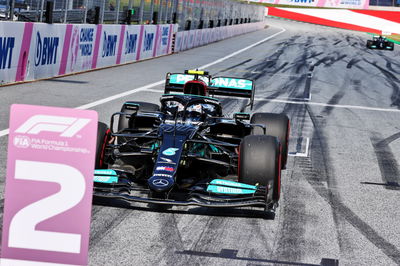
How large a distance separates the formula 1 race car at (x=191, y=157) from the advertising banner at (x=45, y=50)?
26.9 feet

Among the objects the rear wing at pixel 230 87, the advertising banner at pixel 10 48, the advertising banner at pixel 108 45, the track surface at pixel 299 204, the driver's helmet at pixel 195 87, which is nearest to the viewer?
the track surface at pixel 299 204

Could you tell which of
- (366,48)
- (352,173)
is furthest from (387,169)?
(366,48)

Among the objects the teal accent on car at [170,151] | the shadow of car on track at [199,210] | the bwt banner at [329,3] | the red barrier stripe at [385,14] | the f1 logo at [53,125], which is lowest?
the shadow of car on track at [199,210]

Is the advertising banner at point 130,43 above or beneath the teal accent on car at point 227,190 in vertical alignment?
above

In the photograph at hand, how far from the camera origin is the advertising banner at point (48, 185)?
379cm

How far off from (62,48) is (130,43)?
7.25 m

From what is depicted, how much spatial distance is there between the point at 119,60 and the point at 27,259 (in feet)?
70.9

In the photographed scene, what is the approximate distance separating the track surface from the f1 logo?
2.00 metres

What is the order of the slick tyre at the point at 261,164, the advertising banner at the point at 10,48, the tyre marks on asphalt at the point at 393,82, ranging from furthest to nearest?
the tyre marks on asphalt at the point at 393,82 < the advertising banner at the point at 10,48 < the slick tyre at the point at 261,164

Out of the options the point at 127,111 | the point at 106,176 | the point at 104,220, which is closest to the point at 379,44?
the point at 127,111

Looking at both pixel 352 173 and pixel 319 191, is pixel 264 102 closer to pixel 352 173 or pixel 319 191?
pixel 352 173

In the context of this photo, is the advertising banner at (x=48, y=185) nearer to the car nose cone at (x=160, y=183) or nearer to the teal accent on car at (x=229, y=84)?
the car nose cone at (x=160, y=183)

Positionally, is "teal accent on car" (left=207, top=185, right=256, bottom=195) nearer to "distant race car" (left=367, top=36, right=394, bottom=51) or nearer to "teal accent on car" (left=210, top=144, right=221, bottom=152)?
"teal accent on car" (left=210, top=144, right=221, bottom=152)

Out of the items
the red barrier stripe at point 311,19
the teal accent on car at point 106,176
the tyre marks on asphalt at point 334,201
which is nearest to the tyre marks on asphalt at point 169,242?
the teal accent on car at point 106,176
